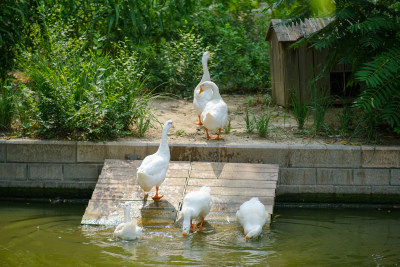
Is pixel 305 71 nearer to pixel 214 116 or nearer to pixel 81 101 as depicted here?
pixel 214 116

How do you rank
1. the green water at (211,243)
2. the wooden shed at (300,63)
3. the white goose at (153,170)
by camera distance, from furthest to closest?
the wooden shed at (300,63) → the white goose at (153,170) → the green water at (211,243)

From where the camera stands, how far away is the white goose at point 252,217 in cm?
630

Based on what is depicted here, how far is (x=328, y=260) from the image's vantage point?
5871 mm

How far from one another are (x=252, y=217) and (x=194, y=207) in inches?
26.8

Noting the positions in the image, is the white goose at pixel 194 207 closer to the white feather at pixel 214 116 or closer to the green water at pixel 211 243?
the green water at pixel 211 243

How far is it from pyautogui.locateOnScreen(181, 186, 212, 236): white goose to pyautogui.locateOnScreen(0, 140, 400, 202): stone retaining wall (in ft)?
4.67

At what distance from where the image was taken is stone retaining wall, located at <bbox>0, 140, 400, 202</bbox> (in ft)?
25.3

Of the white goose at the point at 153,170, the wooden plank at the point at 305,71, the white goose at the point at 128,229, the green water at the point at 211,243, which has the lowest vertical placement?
the green water at the point at 211,243

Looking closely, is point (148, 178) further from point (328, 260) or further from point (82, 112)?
point (328, 260)

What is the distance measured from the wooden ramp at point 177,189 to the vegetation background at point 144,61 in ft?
3.00

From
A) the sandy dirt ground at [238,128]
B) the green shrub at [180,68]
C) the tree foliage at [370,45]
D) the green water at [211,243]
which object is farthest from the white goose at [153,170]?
the green shrub at [180,68]

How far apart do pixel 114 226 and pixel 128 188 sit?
776 mm

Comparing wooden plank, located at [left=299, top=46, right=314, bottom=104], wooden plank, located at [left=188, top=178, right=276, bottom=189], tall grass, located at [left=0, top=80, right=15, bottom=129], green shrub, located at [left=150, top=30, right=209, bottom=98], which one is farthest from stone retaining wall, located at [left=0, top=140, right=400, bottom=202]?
green shrub, located at [left=150, top=30, right=209, bottom=98]

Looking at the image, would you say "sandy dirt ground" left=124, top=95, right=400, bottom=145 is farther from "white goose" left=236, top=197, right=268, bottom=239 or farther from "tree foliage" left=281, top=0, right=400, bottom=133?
"white goose" left=236, top=197, right=268, bottom=239
